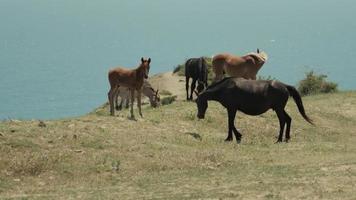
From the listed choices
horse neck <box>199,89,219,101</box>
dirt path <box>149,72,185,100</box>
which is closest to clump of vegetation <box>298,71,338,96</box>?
dirt path <box>149,72,185,100</box>

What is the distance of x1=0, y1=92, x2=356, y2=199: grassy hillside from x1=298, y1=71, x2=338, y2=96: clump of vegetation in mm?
18100

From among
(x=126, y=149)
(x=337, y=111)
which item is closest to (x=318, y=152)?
(x=126, y=149)

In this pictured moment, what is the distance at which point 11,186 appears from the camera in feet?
45.9

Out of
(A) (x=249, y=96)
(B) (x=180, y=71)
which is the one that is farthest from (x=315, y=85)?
(A) (x=249, y=96)

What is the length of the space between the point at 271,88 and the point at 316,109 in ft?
24.6

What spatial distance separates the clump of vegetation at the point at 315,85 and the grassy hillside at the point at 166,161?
18.1 metres

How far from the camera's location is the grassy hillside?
12949 millimetres

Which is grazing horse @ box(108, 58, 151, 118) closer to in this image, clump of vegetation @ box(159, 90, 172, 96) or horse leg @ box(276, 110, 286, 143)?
horse leg @ box(276, 110, 286, 143)

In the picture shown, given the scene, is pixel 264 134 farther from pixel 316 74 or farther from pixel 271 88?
pixel 316 74

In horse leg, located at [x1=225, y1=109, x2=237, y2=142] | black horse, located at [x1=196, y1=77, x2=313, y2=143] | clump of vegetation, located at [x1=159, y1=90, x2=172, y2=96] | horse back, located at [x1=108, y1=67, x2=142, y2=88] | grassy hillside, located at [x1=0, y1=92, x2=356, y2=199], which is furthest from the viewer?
clump of vegetation, located at [x1=159, y1=90, x2=172, y2=96]

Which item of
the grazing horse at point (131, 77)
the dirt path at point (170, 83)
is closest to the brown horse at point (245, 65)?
the grazing horse at point (131, 77)

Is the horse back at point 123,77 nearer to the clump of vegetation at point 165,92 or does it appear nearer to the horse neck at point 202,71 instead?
the horse neck at point 202,71

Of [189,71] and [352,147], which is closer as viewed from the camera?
[352,147]

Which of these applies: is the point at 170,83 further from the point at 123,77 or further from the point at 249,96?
the point at 249,96
